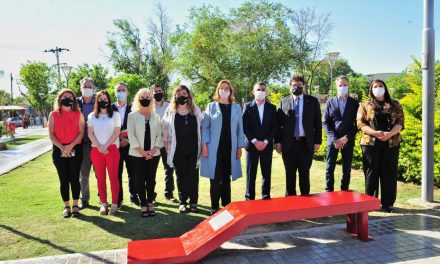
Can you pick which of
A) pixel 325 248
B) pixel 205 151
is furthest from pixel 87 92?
pixel 325 248

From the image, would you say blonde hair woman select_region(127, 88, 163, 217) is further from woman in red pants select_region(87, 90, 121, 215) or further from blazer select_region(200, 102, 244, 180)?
blazer select_region(200, 102, 244, 180)

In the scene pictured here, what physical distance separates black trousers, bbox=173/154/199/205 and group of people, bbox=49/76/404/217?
17mm

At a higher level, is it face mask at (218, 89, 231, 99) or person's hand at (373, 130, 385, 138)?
face mask at (218, 89, 231, 99)

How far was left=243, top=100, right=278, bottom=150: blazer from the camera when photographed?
5.79 meters

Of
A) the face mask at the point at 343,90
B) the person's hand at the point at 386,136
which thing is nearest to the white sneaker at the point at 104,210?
the face mask at the point at 343,90

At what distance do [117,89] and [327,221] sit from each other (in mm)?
4076

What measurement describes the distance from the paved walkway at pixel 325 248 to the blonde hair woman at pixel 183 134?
1522 mm

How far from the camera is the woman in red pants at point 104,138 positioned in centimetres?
586

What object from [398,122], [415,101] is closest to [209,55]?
[415,101]

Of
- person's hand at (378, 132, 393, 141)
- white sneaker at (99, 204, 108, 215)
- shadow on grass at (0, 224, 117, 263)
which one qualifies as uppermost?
person's hand at (378, 132, 393, 141)

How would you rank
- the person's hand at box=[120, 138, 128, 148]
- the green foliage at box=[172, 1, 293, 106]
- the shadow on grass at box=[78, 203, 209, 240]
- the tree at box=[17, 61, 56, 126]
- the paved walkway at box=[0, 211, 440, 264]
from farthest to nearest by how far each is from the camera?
1. the tree at box=[17, 61, 56, 126]
2. the green foliage at box=[172, 1, 293, 106]
3. the person's hand at box=[120, 138, 128, 148]
4. the shadow on grass at box=[78, 203, 209, 240]
5. the paved walkway at box=[0, 211, 440, 264]

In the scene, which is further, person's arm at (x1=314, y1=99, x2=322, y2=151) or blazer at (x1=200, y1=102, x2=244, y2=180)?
person's arm at (x1=314, y1=99, x2=322, y2=151)

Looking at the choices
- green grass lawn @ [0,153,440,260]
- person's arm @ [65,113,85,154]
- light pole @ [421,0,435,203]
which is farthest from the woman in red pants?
light pole @ [421,0,435,203]

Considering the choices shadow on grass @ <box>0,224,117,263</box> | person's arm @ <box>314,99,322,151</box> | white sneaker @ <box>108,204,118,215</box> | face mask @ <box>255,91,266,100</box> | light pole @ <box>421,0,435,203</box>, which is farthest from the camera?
light pole @ <box>421,0,435,203</box>
